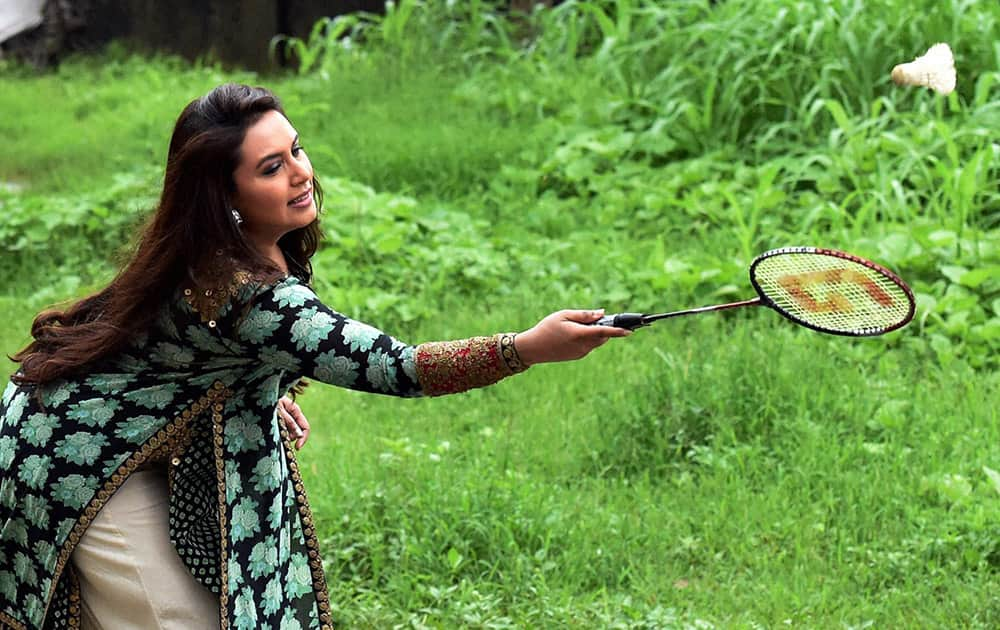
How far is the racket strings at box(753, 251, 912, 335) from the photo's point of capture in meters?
2.73

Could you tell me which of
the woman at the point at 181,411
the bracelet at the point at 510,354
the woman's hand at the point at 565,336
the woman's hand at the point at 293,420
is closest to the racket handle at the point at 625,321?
the woman's hand at the point at 565,336

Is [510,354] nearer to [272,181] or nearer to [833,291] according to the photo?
[272,181]

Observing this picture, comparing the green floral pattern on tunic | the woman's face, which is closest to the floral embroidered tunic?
the green floral pattern on tunic

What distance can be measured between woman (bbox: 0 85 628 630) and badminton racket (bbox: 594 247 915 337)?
0.72 metres

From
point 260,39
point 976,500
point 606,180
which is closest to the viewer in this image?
point 976,500

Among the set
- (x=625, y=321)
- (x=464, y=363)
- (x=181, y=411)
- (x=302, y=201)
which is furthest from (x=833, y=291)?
(x=181, y=411)

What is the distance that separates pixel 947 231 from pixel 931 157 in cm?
46

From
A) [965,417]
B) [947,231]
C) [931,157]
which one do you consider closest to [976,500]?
[965,417]

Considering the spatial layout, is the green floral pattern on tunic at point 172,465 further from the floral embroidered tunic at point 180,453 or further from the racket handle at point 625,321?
the racket handle at point 625,321

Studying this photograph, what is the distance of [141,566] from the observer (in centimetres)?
259

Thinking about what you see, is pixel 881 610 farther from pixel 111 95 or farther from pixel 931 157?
pixel 111 95

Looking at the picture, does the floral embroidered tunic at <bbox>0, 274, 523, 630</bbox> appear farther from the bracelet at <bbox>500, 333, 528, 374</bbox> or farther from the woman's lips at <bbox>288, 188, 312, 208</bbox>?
the bracelet at <bbox>500, 333, 528, 374</bbox>

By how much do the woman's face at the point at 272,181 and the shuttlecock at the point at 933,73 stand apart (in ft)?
5.52

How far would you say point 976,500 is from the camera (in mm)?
3760
